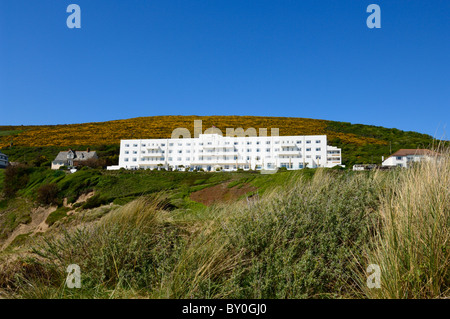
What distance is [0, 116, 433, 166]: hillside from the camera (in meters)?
68.9

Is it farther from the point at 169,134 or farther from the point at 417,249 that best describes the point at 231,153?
the point at 417,249

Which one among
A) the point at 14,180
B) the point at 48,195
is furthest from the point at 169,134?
the point at 48,195

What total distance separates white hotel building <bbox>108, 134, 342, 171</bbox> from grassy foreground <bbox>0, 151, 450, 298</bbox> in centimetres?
5138

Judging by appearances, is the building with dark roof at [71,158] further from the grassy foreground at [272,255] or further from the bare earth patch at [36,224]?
the grassy foreground at [272,255]

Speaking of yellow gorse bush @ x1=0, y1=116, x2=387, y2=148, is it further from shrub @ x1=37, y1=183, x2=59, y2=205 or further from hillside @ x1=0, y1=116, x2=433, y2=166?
shrub @ x1=37, y1=183, x2=59, y2=205

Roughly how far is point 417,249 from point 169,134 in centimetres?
8574

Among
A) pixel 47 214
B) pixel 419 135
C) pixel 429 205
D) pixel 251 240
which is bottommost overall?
pixel 47 214

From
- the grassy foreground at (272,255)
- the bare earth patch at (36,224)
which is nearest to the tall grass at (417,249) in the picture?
the grassy foreground at (272,255)

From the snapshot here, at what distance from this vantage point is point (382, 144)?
74375 mm

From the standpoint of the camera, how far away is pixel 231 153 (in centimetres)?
6003

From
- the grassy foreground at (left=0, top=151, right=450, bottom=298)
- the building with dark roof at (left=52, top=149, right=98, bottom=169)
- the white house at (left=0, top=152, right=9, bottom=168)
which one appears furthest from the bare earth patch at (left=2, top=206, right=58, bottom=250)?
the white house at (left=0, top=152, right=9, bottom=168)

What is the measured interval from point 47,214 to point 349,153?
2161 inches
